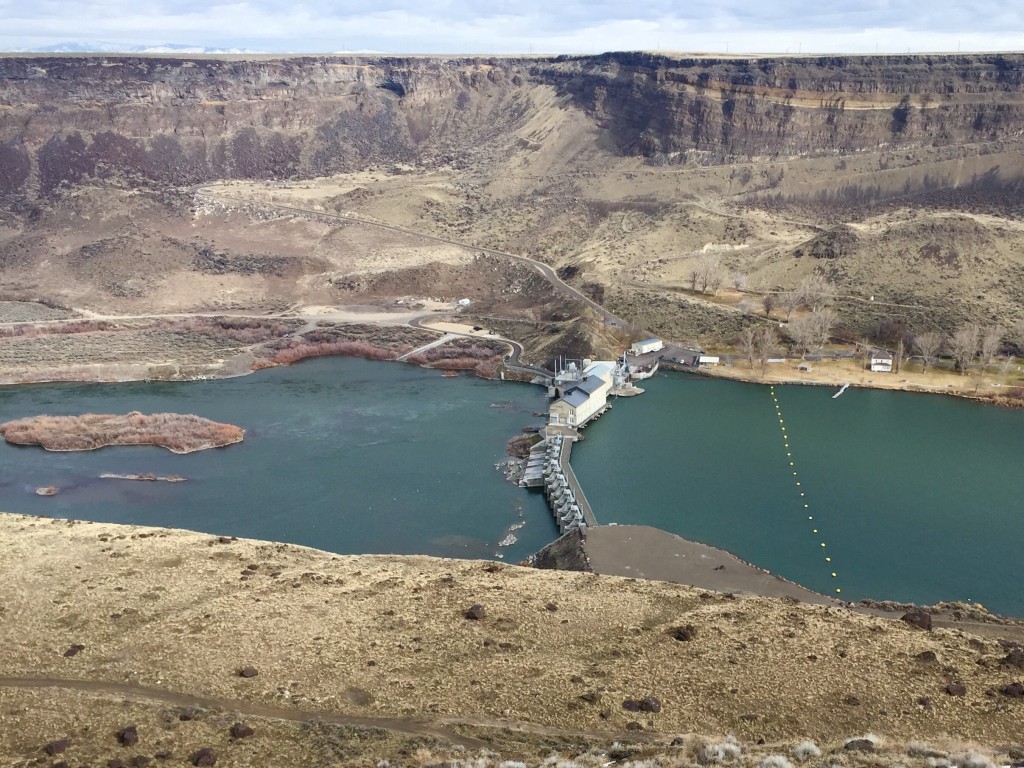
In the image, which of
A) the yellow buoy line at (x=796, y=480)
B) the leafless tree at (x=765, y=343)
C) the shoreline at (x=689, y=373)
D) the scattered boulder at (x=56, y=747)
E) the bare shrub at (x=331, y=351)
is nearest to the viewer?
the scattered boulder at (x=56, y=747)

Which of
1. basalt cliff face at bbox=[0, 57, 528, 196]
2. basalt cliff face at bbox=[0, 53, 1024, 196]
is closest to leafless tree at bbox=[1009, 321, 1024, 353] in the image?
basalt cliff face at bbox=[0, 53, 1024, 196]

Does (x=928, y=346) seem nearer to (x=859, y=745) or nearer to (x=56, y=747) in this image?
(x=859, y=745)

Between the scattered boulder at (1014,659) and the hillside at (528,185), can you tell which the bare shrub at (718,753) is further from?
the hillside at (528,185)

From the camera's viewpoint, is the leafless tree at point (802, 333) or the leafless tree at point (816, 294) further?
the leafless tree at point (816, 294)

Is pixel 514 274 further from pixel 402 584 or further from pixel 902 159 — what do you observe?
pixel 402 584

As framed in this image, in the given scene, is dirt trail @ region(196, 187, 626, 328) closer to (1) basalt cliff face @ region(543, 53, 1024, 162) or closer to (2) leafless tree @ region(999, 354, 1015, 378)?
(2) leafless tree @ region(999, 354, 1015, 378)

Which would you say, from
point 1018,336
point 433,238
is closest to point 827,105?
point 433,238

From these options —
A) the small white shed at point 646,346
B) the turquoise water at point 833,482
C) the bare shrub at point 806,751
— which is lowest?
the turquoise water at point 833,482

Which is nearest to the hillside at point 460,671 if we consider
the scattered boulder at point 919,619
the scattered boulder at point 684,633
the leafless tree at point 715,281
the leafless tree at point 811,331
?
the scattered boulder at point 684,633
